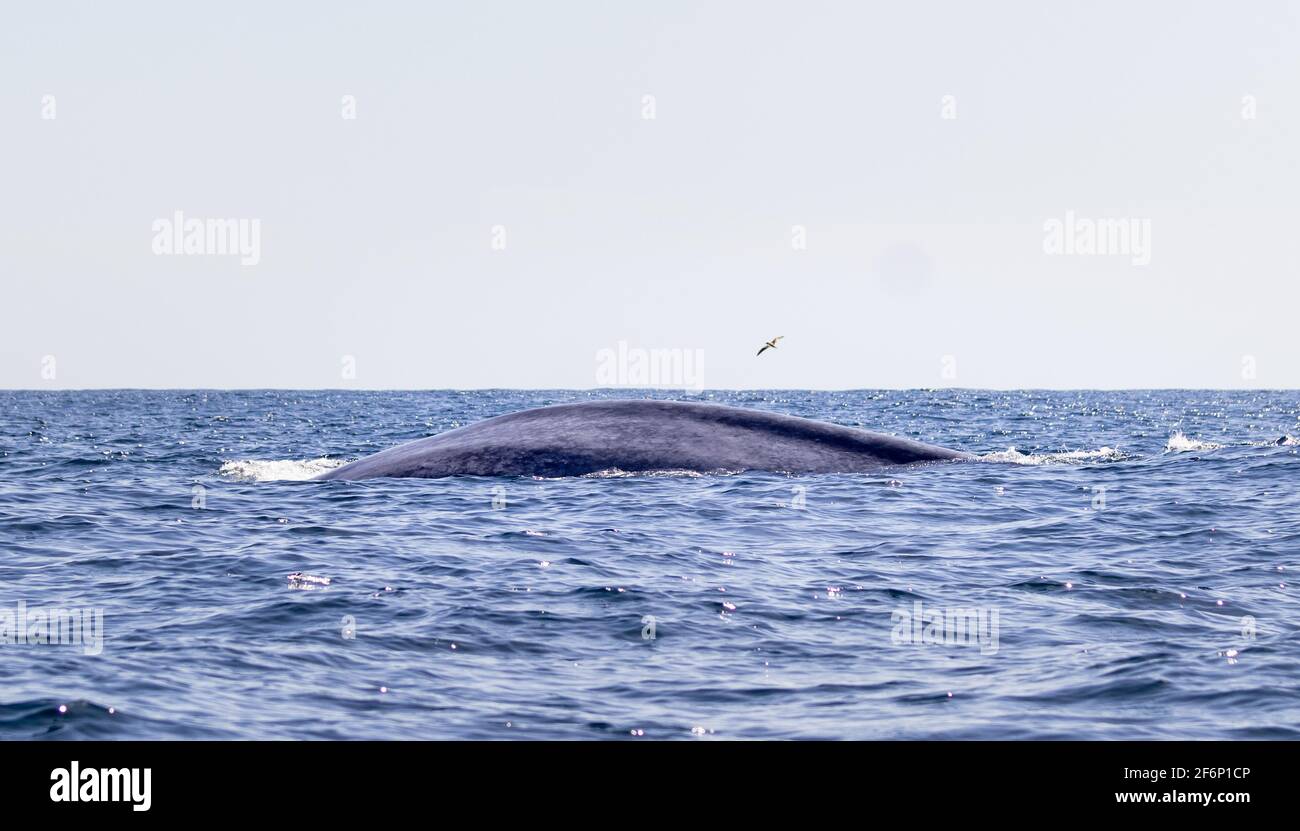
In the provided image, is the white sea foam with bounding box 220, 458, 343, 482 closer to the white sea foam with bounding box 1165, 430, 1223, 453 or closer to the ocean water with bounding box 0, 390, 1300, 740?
the ocean water with bounding box 0, 390, 1300, 740

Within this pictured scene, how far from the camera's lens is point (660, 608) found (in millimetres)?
10703

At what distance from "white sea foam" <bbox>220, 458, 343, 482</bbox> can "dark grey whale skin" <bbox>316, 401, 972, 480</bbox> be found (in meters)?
3.01

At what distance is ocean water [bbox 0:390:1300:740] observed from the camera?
755cm

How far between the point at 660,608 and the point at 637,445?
7445 mm

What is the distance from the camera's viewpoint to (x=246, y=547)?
13891mm

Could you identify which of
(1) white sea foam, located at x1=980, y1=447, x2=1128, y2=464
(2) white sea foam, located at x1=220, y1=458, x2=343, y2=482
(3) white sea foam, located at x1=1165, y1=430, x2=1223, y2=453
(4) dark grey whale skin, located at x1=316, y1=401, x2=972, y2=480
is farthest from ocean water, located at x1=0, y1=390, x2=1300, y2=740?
(3) white sea foam, located at x1=1165, y1=430, x2=1223, y2=453

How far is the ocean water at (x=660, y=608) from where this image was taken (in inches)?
297

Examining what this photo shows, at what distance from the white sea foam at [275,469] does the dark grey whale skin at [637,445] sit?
3007 millimetres
